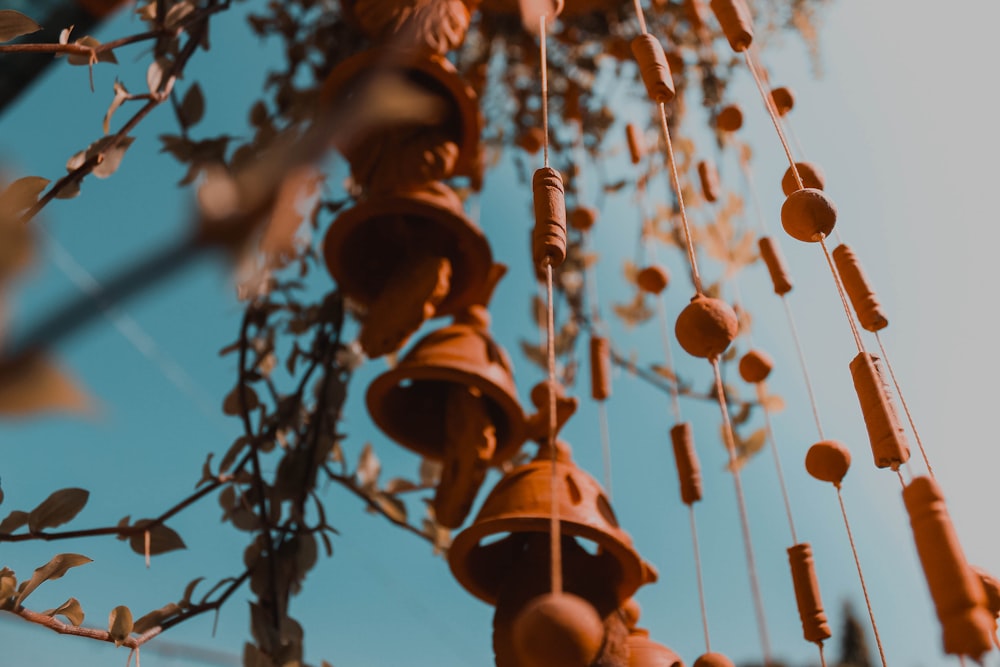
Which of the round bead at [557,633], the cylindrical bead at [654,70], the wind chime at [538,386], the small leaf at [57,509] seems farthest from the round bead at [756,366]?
the small leaf at [57,509]

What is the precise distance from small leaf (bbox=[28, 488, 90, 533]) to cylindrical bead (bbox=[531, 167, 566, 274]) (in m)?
0.34

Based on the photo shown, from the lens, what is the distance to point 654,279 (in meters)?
0.72

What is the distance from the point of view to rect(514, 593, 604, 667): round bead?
9.8 inches

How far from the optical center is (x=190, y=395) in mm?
747

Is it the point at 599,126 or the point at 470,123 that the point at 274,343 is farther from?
the point at 599,126

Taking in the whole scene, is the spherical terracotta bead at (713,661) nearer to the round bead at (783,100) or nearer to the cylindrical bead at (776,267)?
the cylindrical bead at (776,267)

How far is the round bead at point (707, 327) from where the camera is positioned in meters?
0.39

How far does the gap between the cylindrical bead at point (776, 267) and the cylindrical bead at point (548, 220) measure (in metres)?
0.27

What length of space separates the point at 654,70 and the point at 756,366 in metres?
0.26

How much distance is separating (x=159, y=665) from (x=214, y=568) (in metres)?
0.15

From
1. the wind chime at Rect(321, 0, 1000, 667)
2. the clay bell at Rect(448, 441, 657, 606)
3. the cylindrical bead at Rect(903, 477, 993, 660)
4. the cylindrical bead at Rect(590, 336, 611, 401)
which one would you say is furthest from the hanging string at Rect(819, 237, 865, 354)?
the cylindrical bead at Rect(590, 336, 611, 401)

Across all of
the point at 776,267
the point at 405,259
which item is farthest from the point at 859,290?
the point at 405,259

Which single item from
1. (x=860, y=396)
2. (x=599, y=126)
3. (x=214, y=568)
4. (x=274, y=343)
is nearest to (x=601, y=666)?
(x=860, y=396)

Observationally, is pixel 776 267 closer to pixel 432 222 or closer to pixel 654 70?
pixel 654 70
